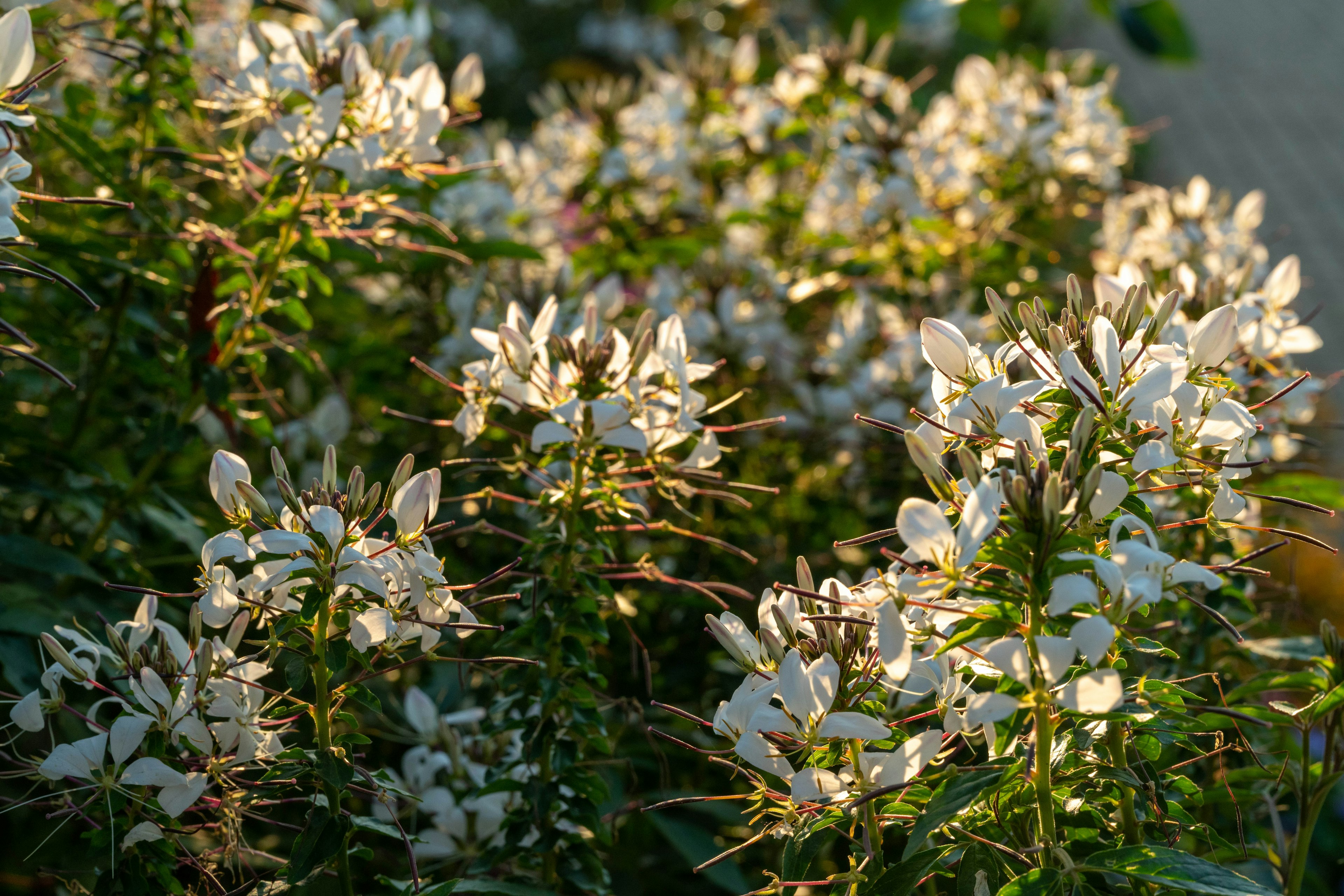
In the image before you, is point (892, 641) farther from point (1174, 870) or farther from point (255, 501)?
point (255, 501)

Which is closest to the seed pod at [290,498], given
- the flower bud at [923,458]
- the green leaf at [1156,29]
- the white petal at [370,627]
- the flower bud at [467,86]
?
the white petal at [370,627]

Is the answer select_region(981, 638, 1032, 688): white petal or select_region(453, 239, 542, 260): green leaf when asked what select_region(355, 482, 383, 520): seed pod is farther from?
select_region(453, 239, 542, 260): green leaf

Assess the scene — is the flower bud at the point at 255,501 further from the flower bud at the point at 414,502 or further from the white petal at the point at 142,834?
the white petal at the point at 142,834

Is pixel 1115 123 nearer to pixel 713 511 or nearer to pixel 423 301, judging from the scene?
pixel 713 511

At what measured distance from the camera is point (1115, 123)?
2350 mm

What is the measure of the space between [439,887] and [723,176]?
217 cm

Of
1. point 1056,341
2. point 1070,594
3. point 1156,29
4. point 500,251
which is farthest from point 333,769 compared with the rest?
point 1156,29

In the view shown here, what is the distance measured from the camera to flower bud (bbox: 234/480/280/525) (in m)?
0.85

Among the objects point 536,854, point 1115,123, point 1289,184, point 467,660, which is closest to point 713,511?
point 536,854

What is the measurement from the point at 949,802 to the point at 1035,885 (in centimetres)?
8

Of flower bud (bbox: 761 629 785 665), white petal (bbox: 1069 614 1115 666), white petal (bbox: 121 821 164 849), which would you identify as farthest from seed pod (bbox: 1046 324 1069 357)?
white petal (bbox: 121 821 164 849)

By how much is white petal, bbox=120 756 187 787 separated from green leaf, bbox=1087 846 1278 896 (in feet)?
2.53

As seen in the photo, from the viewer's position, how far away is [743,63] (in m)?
2.62

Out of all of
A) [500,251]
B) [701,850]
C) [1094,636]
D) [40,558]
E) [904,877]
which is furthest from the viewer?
[500,251]
